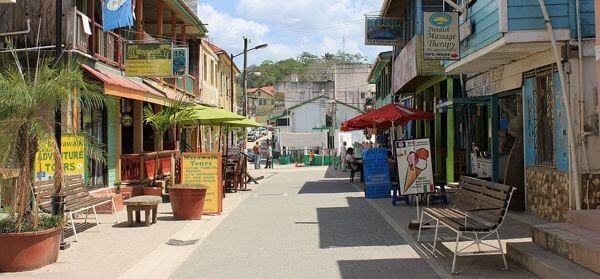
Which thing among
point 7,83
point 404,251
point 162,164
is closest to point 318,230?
point 404,251

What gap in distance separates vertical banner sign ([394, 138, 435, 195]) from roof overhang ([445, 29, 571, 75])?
6.21 ft

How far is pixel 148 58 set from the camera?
1472 centimetres

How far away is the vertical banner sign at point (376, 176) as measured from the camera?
51.5 feet

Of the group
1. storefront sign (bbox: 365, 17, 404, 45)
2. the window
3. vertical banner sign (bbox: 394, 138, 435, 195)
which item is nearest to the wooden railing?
vertical banner sign (bbox: 394, 138, 435, 195)

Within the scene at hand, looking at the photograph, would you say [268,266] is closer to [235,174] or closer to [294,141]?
[235,174]

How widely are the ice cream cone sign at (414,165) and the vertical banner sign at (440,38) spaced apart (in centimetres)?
211

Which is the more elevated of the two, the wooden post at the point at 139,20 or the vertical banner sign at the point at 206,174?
the wooden post at the point at 139,20

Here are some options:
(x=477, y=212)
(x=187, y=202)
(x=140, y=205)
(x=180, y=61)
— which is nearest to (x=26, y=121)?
(x=140, y=205)

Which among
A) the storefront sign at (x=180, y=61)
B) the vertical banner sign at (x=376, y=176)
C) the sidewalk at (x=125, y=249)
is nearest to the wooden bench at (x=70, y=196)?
the sidewalk at (x=125, y=249)

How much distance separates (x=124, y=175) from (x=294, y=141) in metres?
31.7

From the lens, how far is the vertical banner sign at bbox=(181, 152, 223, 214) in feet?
41.0

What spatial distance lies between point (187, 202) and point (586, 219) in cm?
721

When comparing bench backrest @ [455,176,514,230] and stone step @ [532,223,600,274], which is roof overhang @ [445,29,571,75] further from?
stone step @ [532,223,600,274]

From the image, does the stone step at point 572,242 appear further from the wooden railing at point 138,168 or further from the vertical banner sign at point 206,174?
the wooden railing at point 138,168
